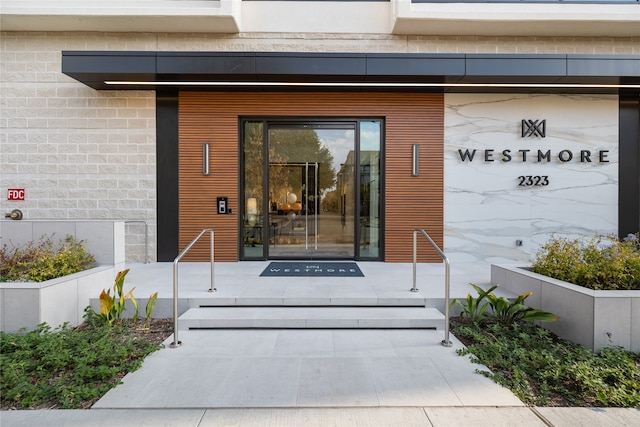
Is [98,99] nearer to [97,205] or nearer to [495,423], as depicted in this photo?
[97,205]

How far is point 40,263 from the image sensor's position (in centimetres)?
451

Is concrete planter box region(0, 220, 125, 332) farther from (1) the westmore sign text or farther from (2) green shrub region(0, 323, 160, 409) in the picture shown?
(1) the westmore sign text

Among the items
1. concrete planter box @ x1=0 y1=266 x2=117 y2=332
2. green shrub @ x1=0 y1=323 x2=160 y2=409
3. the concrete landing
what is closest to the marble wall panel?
the concrete landing

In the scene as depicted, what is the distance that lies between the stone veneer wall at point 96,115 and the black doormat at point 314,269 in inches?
120

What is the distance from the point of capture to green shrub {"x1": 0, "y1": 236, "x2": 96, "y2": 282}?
171 inches

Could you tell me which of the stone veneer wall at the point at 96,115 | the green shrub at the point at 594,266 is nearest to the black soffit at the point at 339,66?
the stone veneer wall at the point at 96,115

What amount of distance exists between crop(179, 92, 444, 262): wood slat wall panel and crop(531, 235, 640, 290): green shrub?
302 centimetres

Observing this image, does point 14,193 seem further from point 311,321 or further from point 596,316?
point 596,316

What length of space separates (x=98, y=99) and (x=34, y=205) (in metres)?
2.81

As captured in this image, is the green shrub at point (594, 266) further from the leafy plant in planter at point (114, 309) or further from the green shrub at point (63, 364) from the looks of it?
the leafy plant in planter at point (114, 309)

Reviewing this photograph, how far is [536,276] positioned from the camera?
177 inches

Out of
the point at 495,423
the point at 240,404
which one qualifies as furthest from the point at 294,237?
the point at 495,423

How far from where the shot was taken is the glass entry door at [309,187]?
768 cm

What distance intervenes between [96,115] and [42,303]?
5.07 m
